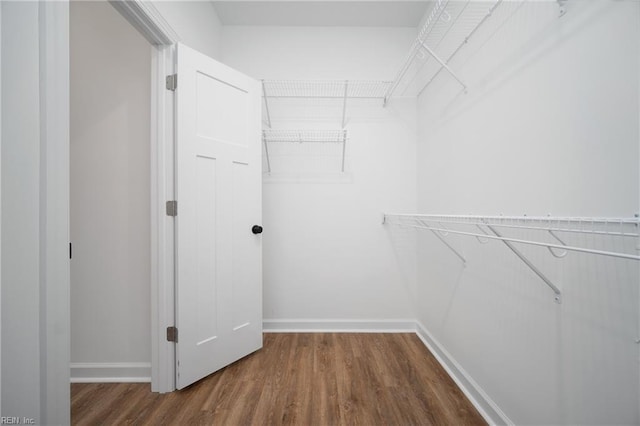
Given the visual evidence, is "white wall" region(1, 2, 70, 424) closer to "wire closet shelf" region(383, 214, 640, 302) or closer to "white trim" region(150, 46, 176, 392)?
"white trim" region(150, 46, 176, 392)

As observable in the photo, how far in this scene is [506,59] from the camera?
1.12 meters

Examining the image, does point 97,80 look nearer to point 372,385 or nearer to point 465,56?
point 465,56

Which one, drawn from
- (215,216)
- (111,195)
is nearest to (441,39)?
(215,216)

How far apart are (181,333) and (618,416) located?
1.89 m

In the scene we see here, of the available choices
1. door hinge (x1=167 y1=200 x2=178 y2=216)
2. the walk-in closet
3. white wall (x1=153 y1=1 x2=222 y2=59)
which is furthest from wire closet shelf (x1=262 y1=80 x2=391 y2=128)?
door hinge (x1=167 y1=200 x2=178 y2=216)

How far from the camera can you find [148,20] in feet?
4.16

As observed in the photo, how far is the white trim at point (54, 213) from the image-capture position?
76 centimetres

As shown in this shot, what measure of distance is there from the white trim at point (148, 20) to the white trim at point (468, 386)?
2677 mm

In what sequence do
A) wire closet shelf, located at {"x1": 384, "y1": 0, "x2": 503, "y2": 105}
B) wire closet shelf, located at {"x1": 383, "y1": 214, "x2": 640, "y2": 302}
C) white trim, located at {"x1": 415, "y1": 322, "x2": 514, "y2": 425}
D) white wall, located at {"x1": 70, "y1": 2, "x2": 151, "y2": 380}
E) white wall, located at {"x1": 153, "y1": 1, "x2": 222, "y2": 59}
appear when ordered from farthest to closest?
1. white wall, located at {"x1": 70, "y1": 2, "x2": 151, "y2": 380}
2. white wall, located at {"x1": 153, "y1": 1, "x2": 222, "y2": 59}
3. wire closet shelf, located at {"x1": 384, "y1": 0, "x2": 503, "y2": 105}
4. white trim, located at {"x1": 415, "y1": 322, "x2": 514, "y2": 425}
5. wire closet shelf, located at {"x1": 383, "y1": 214, "x2": 640, "y2": 302}

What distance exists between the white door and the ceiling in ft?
2.32

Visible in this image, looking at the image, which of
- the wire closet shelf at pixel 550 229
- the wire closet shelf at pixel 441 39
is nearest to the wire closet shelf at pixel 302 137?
the wire closet shelf at pixel 441 39

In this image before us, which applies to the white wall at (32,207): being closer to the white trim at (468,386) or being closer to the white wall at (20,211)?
the white wall at (20,211)

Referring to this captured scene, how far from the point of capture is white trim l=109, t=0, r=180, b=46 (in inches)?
46.1

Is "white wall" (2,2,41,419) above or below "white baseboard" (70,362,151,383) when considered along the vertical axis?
above
